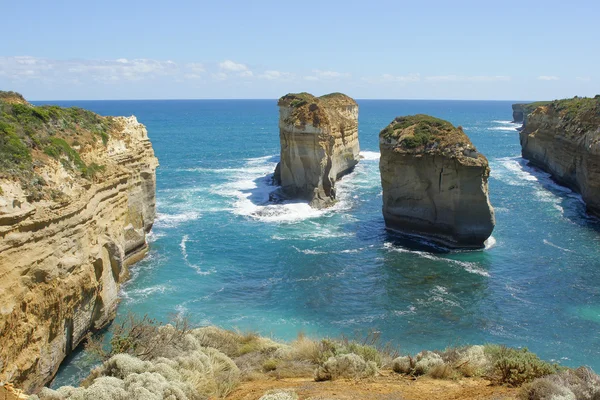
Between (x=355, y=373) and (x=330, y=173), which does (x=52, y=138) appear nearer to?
(x=355, y=373)

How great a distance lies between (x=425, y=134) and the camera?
36438mm

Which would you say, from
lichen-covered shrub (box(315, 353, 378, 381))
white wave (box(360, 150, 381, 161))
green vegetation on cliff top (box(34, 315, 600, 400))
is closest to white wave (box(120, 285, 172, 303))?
green vegetation on cliff top (box(34, 315, 600, 400))

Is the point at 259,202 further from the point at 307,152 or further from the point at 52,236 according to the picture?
the point at 52,236

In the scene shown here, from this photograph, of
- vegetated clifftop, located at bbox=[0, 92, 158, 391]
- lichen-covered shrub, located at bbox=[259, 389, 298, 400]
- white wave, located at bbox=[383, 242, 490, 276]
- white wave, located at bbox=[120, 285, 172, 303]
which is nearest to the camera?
lichen-covered shrub, located at bbox=[259, 389, 298, 400]

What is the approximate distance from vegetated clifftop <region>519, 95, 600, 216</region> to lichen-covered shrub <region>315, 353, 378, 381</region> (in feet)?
110

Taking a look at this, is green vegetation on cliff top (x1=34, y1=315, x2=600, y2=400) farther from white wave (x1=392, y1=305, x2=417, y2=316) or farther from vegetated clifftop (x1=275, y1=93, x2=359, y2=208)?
vegetated clifftop (x1=275, y1=93, x2=359, y2=208)

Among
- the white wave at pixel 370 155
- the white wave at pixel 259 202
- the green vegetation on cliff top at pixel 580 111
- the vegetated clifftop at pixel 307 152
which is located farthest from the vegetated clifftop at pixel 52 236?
the white wave at pixel 370 155

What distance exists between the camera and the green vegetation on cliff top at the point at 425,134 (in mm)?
34781

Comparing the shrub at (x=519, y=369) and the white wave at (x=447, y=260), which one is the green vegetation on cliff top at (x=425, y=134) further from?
the shrub at (x=519, y=369)

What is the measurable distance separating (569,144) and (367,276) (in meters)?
32.4

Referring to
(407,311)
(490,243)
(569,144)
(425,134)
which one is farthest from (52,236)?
(569,144)

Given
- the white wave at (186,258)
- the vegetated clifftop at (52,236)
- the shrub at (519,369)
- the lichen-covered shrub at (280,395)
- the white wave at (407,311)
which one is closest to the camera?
the lichen-covered shrub at (280,395)

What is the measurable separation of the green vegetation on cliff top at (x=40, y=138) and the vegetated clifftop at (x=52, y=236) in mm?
49

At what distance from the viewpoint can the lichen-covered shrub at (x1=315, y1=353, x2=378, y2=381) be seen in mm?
14336
